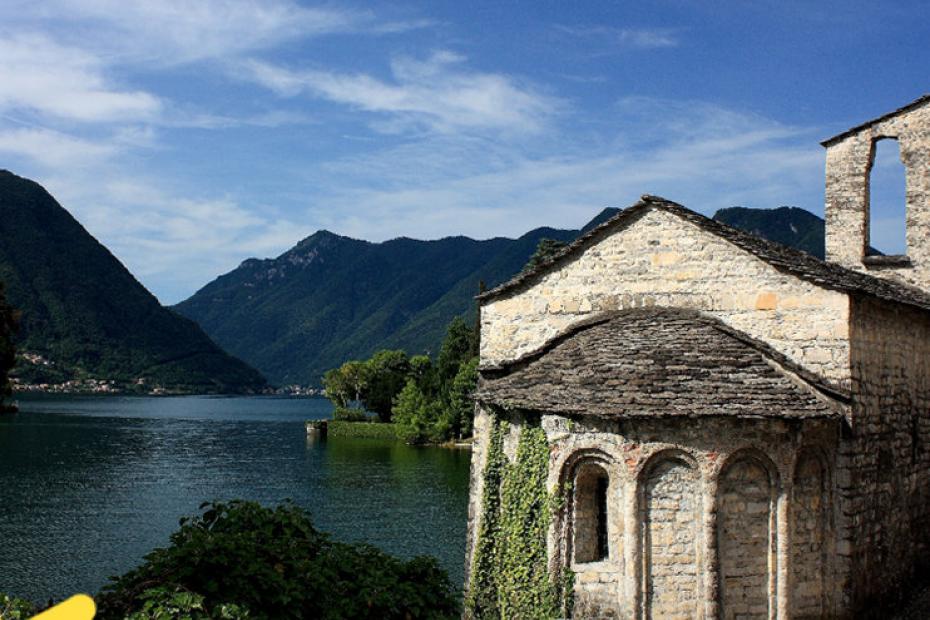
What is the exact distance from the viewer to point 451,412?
2360 inches

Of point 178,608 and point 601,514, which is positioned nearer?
point 178,608

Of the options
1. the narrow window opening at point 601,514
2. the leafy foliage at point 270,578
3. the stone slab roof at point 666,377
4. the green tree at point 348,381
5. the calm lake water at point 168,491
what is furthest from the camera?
the green tree at point 348,381

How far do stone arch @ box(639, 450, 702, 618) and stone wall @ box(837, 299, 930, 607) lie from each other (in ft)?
6.73

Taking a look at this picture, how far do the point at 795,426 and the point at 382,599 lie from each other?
5217 millimetres

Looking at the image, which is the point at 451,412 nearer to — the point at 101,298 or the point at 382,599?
the point at 382,599

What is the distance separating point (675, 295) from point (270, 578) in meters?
6.77

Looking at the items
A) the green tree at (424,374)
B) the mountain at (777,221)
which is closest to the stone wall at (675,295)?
the green tree at (424,374)

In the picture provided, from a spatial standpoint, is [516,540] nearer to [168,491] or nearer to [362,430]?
[168,491]

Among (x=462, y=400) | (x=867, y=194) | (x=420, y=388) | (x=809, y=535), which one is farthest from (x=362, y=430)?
(x=809, y=535)

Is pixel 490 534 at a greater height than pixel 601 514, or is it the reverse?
pixel 601 514

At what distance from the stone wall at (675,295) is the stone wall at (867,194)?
6.22 meters

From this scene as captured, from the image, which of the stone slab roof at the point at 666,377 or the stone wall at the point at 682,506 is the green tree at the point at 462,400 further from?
the stone wall at the point at 682,506

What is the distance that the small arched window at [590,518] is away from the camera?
10.7 meters

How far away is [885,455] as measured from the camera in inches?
472
